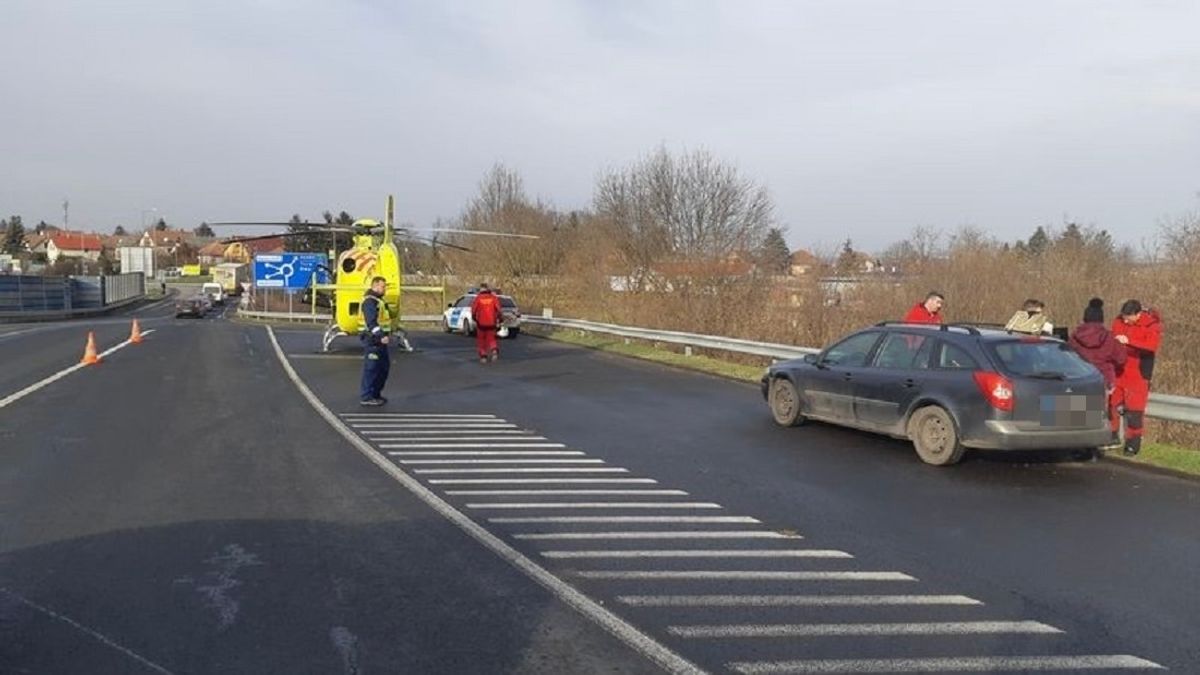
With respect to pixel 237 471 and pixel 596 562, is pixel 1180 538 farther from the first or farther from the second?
pixel 237 471

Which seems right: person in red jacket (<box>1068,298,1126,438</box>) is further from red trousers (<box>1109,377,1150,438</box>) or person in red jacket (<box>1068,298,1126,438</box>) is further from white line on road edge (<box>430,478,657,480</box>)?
white line on road edge (<box>430,478,657,480</box>)

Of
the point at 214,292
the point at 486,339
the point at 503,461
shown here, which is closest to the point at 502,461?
the point at 503,461

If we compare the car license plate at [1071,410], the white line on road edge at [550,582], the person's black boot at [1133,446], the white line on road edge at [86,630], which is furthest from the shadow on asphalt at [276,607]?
the person's black boot at [1133,446]

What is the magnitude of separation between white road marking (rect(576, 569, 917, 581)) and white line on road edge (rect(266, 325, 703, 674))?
1.07 ft

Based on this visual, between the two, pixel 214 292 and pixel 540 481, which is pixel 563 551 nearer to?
pixel 540 481

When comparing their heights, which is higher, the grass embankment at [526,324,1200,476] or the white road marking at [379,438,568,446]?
the grass embankment at [526,324,1200,476]

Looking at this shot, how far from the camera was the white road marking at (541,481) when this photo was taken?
29.0 ft

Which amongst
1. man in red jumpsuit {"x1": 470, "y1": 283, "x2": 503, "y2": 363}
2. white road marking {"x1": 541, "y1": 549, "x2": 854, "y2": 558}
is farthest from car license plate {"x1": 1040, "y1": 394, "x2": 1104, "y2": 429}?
man in red jumpsuit {"x1": 470, "y1": 283, "x2": 503, "y2": 363}

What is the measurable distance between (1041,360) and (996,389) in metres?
0.69

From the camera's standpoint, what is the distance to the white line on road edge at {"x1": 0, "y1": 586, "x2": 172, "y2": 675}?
4.54 metres

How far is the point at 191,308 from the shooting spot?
6188cm

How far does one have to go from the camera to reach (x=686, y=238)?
1308 inches

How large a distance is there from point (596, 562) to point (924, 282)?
21843 mm

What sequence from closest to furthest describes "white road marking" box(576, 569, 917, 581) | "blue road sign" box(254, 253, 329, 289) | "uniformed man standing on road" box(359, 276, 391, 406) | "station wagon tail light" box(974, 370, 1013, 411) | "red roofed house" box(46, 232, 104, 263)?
"white road marking" box(576, 569, 917, 581)
"station wagon tail light" box(974, 370, 1013, 411)
"uniformed man standing on road" box(359, 276, 391, 406)
"blue road sign" box(254, 253, 329, 289)
"red roofed house" box(46, 232, 104, 263)
